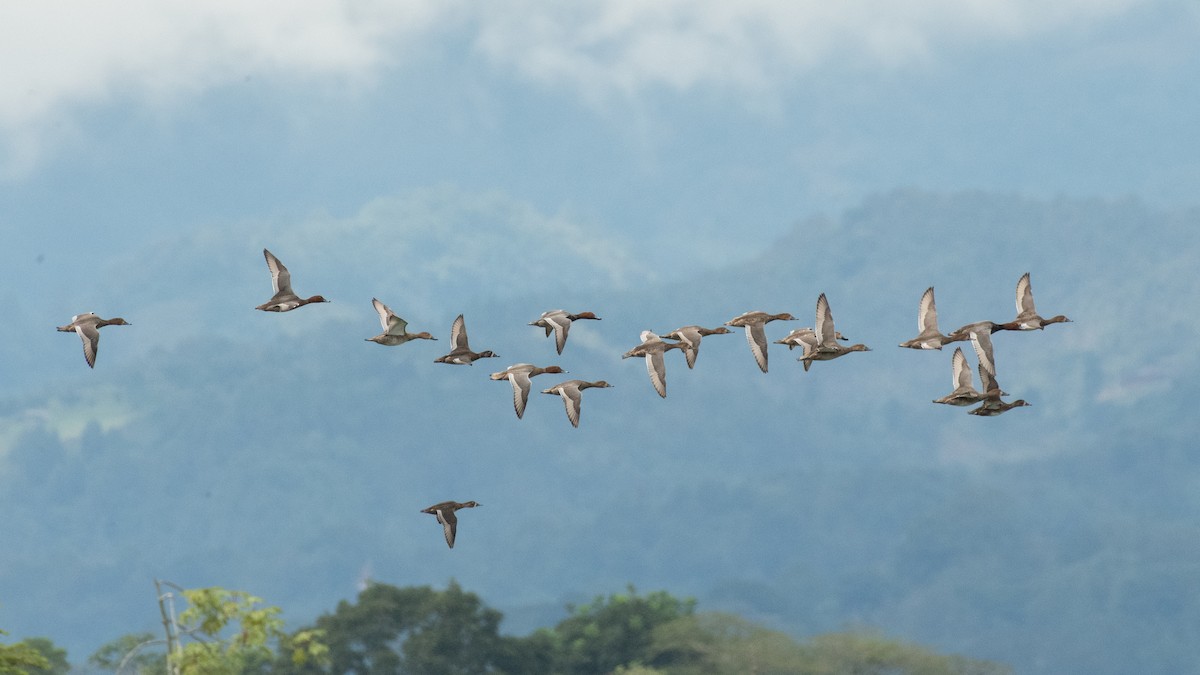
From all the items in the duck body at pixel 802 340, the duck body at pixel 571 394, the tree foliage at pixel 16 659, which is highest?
Answer: the duck body at pixel 802 340

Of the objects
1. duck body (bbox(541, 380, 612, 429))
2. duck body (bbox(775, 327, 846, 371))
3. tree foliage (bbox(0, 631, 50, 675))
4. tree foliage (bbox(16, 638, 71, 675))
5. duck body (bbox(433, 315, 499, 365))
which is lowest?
tree foliage (bbox(0, 631, 50, 675))

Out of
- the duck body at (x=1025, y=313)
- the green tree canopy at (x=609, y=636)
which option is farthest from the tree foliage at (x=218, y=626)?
the green tree canopy at (x=609, y=636)

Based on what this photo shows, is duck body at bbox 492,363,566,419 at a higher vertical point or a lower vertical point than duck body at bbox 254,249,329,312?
lower

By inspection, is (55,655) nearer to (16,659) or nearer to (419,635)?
(419,635)

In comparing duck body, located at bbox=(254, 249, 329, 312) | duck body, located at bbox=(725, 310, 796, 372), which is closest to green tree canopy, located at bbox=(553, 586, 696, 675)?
duck body, located at bbox=(725, 310, 796, 372)

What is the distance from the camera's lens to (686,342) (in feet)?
114

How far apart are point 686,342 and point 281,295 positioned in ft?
24.0

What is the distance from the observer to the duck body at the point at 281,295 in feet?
109

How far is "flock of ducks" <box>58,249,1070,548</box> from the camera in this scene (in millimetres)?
32031

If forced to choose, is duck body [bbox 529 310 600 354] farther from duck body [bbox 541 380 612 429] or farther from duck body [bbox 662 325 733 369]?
duck body [bbox 662 325 733 369]

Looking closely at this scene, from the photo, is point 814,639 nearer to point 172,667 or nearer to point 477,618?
point 477,618

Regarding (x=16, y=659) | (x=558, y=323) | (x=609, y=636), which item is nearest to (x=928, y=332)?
(x=558, y=323)

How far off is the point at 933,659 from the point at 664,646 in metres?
23.2

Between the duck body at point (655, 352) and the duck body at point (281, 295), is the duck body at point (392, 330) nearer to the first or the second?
the duck body at point (281, 295)
